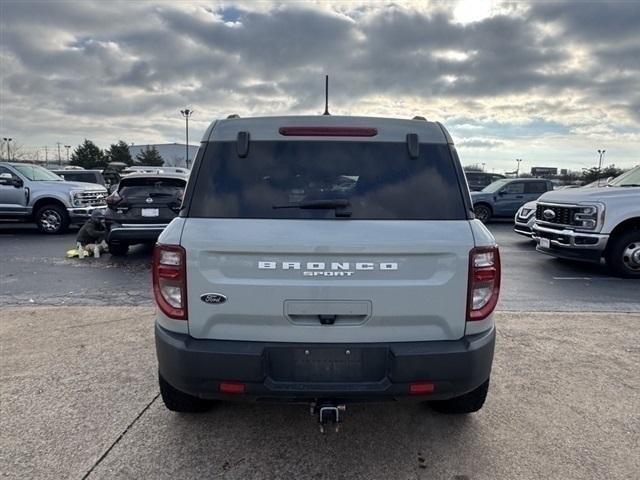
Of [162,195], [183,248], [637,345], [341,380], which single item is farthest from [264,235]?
[162,195]

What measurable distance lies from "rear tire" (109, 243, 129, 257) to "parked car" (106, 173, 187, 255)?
0.34 metres

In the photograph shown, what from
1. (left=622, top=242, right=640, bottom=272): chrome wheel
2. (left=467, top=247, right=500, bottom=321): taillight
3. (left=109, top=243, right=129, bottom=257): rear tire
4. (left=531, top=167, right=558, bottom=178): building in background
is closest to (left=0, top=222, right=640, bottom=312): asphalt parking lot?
(left=109, top=243, right=129, bottom=257): rear tire

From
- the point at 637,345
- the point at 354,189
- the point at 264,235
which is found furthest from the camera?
the point at 637,345

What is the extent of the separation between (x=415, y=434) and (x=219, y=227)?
1864 millimetres

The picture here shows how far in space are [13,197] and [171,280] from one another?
40.7ft

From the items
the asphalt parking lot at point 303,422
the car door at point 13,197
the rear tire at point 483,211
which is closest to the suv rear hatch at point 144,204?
the asphalt parking lot at point 303,422

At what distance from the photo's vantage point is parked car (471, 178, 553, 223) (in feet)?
54.7

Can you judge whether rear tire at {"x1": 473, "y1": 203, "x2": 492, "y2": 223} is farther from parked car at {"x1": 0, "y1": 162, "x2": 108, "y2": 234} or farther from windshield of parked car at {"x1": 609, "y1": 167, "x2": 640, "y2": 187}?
parked car at {"x1": 0, "y1": 162, "x2": 108, "y2": 234}

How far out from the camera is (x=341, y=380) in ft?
7.55

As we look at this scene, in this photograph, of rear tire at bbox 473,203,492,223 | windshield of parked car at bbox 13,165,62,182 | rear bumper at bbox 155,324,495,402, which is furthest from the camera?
rear tire at bbox 473,203,492,223

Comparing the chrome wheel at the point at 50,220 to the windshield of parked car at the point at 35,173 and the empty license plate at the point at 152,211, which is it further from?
the empty license plate at the point at 152,211

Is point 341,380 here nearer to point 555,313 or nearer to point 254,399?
point 254,399

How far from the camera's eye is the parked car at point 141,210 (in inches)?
337

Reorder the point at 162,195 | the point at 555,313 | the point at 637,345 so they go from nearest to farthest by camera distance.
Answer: the point at 637,345, the point at 555,313, the point at 162,195
